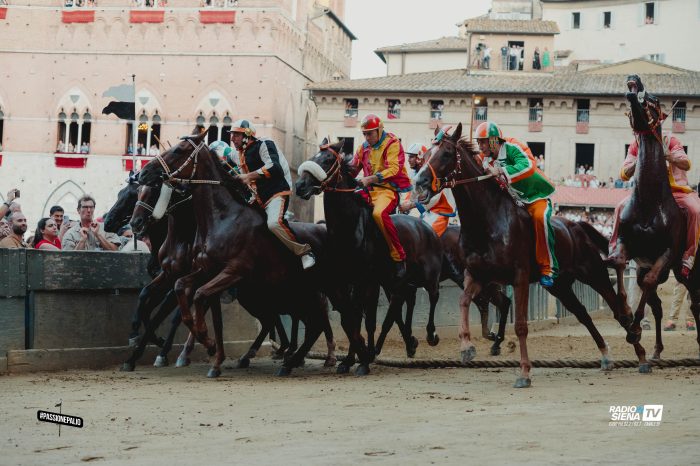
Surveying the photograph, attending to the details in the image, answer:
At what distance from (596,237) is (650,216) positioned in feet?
4.66

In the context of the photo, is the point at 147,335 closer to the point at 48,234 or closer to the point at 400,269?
the point at 48,234

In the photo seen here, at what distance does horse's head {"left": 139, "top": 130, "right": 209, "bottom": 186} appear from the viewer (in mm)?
14047

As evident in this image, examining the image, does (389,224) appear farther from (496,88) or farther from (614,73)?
(614,73)

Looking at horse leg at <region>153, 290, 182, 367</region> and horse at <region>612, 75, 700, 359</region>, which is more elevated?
horse at <region>612, 75, 700, 359</region>

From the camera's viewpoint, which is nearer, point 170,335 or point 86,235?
point 170,335

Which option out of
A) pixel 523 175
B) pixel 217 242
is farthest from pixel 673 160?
pixel 217 242

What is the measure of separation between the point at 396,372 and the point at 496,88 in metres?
55.7

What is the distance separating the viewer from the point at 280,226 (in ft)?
47.2

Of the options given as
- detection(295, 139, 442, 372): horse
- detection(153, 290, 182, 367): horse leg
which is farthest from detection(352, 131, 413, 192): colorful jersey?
detection(153, 290, 182, 367): horse leg

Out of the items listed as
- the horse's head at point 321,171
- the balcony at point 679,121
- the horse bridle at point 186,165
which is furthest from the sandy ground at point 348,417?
the balcony at point 679,121

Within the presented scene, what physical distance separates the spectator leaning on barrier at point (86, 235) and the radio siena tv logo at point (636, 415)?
9256 millimetres

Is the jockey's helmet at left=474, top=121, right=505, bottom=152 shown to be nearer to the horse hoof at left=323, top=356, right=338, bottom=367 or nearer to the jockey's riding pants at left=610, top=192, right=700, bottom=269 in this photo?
the jockey's riding pants at left=610, top=192, right=700, bottom=269

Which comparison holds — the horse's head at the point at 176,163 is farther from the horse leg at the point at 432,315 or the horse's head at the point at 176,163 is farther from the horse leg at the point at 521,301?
the horse leg at the point at 432,315

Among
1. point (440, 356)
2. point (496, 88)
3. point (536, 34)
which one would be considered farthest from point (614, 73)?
point (440, 356)
